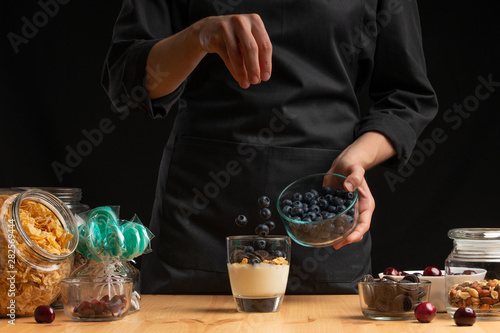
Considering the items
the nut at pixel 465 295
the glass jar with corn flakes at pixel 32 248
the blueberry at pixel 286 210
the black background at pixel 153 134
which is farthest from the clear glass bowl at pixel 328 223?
the black background at pixel 153 134

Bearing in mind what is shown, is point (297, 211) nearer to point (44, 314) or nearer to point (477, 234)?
point (477, 234)

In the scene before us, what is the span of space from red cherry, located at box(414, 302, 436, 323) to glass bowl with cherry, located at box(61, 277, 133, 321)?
48cm

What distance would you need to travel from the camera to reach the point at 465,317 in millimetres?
1011

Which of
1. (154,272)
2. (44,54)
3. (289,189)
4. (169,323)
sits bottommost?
(154,272)

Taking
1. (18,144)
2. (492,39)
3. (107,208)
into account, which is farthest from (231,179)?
(492,39)

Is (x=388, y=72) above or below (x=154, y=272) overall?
above

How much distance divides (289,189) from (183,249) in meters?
0.38

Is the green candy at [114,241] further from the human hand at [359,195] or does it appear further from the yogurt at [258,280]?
the human hand at [359,195]

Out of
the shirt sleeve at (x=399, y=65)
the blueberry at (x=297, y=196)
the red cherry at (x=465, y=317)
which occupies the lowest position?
the red cherry at (x=465, y=317)

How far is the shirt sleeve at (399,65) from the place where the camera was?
1652 millimetres

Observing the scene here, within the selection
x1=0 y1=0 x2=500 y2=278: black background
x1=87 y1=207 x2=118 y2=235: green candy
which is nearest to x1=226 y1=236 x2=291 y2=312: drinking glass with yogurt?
x1=87 y1=207 x2=118 y2=235: green candy

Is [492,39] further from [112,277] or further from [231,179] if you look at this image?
[112,277]

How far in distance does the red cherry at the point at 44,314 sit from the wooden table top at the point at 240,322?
0.01 meters

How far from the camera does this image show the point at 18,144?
2.65m
